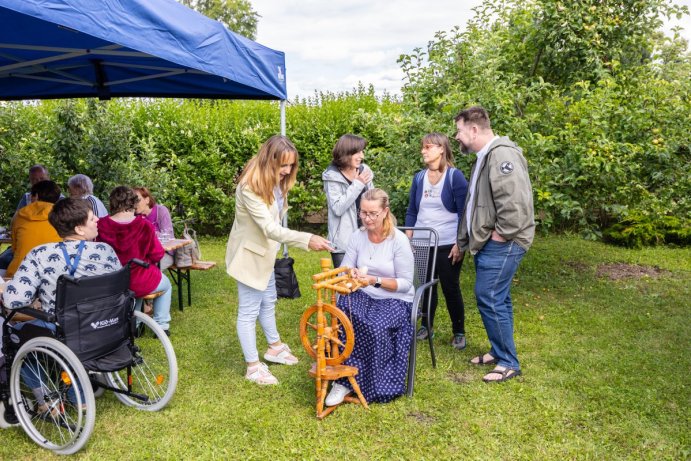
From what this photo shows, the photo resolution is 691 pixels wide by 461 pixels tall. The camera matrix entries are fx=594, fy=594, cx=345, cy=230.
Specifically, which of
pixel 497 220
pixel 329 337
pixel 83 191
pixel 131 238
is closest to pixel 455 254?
pixel 497 220

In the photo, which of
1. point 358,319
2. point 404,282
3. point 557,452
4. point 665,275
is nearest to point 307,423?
point 358,319

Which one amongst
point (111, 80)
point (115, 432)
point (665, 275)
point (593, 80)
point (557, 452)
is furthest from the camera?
point (665, 275)

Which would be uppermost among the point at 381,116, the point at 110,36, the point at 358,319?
the point at 110,36

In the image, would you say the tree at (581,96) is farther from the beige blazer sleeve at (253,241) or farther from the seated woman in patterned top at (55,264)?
the seated woman in patterned top at (55,264)

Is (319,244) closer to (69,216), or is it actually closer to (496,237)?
(496,237)

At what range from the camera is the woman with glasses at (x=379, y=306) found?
3336 mm

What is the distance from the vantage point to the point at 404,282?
3.48 meters

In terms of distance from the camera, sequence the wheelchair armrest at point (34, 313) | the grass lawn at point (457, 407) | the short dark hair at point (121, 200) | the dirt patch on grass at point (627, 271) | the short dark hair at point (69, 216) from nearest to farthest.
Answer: the wheelchair armrest at point (34, 313), the grass lawn at point (457, 407), the short dark hair at point (69, 216), the short dark hair at point (121, 200), the dirt patch on grass at point (627, 271)

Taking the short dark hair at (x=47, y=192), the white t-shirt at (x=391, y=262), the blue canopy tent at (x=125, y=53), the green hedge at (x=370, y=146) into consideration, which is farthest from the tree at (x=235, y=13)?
the white t-shirt at (x=391, y=262)

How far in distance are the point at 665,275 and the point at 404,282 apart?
4794 mm

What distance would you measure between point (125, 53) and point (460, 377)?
316 centimetres

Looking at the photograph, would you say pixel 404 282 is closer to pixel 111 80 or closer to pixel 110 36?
pixel 110 36

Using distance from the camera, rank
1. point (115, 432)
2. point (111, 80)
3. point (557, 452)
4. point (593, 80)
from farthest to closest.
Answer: point (593, 80), point (111, 80), point (115, 432), point (557, 452)

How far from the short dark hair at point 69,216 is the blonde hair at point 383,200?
151 cm
